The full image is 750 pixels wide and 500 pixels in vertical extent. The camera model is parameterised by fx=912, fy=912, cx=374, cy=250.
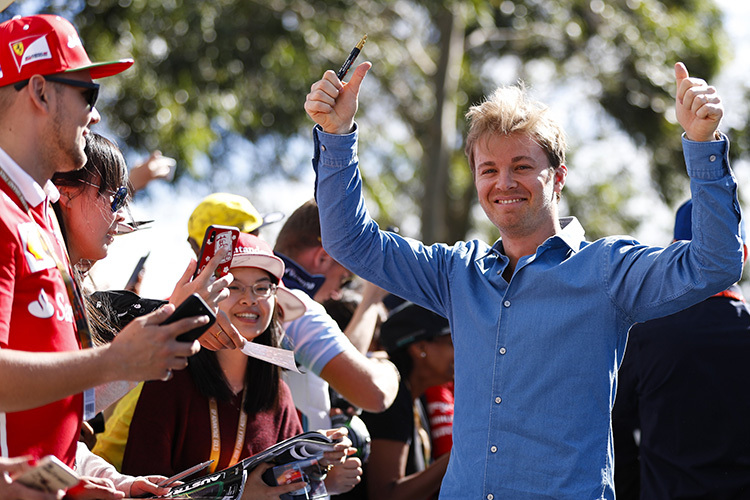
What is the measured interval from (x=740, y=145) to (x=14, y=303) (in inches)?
541

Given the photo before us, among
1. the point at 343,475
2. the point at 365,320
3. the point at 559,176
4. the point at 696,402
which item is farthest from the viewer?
the point at 365,320

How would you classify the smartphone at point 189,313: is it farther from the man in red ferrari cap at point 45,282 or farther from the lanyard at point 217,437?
the lanyard at point 217,437

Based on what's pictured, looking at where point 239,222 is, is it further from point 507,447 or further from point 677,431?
Result: point 677,431

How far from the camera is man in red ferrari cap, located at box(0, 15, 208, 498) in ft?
6.57

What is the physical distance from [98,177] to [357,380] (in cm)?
130

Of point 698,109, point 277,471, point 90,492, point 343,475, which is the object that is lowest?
point 343,475

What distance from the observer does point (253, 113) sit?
12.8 meters

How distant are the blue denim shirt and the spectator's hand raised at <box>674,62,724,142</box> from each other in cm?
4

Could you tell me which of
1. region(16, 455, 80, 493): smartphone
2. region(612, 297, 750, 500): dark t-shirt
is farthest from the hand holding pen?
region(612, 297, 750, 500): dark t-shirt

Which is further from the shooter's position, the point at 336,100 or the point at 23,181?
the point at 336,100

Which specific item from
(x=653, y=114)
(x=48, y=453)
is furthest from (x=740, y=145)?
(x=48, y=453)

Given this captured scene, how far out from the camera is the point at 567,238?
288 centimetres

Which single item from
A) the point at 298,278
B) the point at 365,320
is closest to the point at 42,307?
the point at 298,278

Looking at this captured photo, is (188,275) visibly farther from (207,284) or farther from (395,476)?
(395,476)
